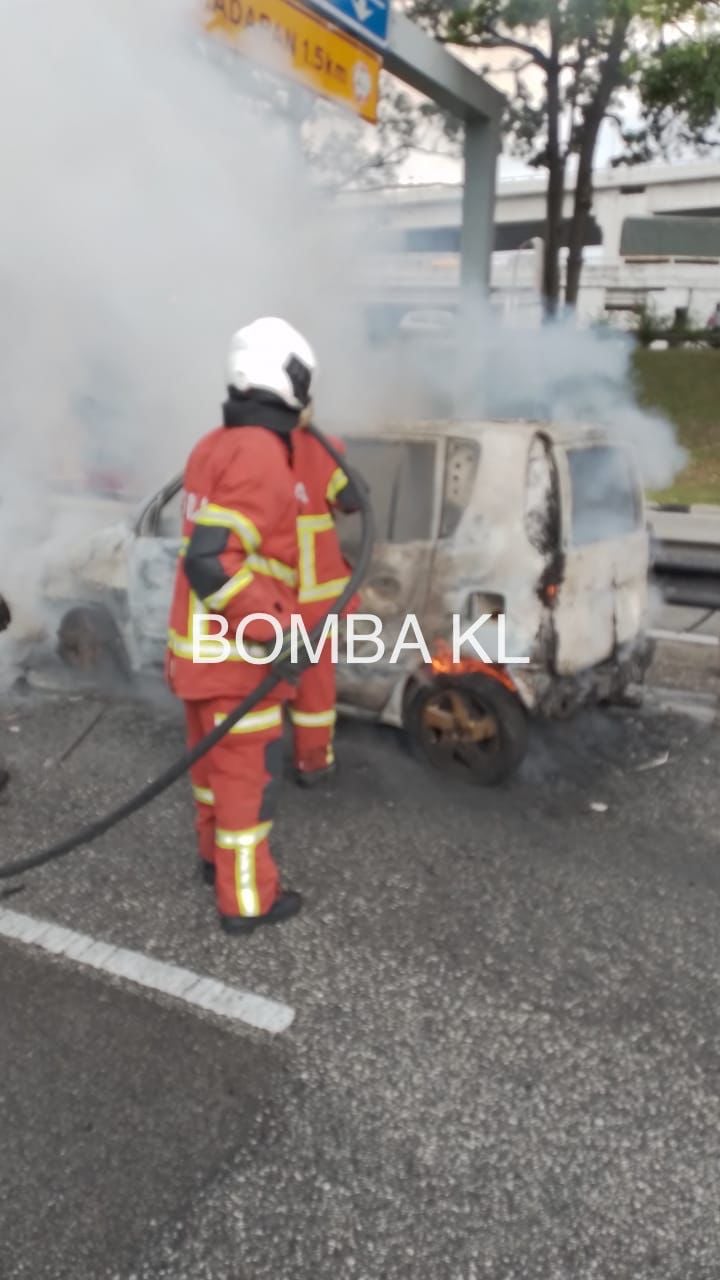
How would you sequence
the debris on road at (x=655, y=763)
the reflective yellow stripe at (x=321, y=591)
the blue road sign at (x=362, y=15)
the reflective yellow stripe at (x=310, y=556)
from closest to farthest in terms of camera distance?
1. the reflective yellow stripe at (x=310, y=556)
2. the reflective yellow stripe at (x=321, y=591)
3. the debris on road at (x=655, y=763)
4. the blue road sign at (x=362, y=15)

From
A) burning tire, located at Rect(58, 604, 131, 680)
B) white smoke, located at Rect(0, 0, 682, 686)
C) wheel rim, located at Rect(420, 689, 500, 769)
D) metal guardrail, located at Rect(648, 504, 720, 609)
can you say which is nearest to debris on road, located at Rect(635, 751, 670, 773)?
wheel rim, located at Rect(420, 689, 500, 769)

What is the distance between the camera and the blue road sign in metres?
6.35

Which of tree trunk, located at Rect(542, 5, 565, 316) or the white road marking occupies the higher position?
tree trunk, located at Rect(542, 5, 565, 316)

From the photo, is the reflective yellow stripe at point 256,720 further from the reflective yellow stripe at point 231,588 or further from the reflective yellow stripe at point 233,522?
the reflective yellow stripe at point 233,522

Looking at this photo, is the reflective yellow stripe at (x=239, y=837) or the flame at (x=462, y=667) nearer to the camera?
the reflective yellow stripe at (x=239, y=837)

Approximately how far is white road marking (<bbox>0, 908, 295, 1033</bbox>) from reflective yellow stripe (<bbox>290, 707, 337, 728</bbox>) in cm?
127

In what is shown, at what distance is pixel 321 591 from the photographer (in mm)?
4062

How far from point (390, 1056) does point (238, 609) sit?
4.28 ft

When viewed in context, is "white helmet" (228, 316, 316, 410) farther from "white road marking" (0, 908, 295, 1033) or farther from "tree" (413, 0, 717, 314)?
"tree" (413, 0, 717, 314)

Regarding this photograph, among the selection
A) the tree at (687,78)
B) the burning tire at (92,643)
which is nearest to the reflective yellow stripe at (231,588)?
the burning tire at (92,643)

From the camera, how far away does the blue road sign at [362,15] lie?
6.35 metres

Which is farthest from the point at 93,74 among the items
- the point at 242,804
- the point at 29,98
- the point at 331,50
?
the point at 242,804

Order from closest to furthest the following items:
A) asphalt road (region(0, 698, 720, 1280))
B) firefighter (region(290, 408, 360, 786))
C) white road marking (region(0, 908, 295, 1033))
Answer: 1. asphalt road (region(0, 698, 720, 1280))
2. white road marking (region(0, 908, 295, 1033))
3. firefighter (region(290, 408, 360, 786))

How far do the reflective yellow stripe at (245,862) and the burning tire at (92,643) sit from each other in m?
2.35
